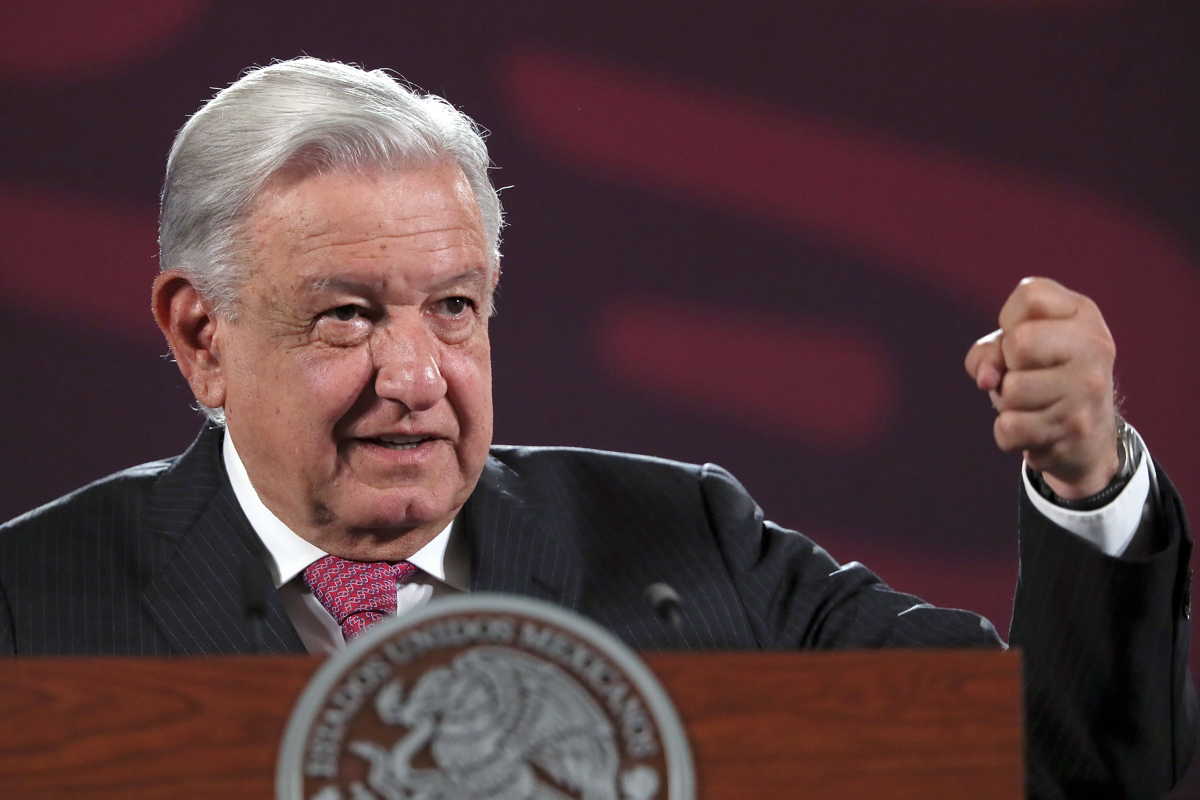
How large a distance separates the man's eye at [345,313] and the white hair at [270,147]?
0.12 meters

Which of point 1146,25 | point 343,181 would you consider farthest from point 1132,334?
point 343,181

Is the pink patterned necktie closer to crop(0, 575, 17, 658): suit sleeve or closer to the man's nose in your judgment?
the man's nose

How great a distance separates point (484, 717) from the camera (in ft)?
2.54

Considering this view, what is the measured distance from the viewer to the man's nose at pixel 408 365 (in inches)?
55.2

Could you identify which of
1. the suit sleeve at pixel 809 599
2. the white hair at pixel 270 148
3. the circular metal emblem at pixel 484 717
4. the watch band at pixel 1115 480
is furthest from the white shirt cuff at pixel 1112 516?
the white hair at pixel 270 148

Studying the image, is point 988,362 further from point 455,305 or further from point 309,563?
point 309,563

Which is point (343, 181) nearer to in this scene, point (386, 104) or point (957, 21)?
point (386, 104)

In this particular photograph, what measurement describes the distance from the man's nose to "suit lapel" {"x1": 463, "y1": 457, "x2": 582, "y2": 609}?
0.19m

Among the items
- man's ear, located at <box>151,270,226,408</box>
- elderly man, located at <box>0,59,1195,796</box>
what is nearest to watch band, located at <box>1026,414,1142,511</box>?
elderly man, located at <box>0,59,1195,796</box>

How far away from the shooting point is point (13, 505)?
210 cm

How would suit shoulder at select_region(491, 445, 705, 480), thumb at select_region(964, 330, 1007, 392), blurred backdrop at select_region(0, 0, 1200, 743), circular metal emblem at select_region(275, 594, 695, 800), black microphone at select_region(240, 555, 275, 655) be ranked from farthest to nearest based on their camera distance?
blurred backdrop at select_region(0, 0, 1200, 743) → suit shoulder at select_region(491, 445, 705, 480) → thumb at select_region(964, 330, 1007, 392) → black microphone at select_region(240, 555, 275, 655) → circular metal emblem at select_region(275, 594, 695, 800)

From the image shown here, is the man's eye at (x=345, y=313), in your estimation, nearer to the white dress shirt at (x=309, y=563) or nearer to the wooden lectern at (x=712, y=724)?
the white dress shirt at (x=309, y=563)

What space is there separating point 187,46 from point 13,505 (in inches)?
30.8

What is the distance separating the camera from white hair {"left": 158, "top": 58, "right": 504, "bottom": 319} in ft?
4.72
